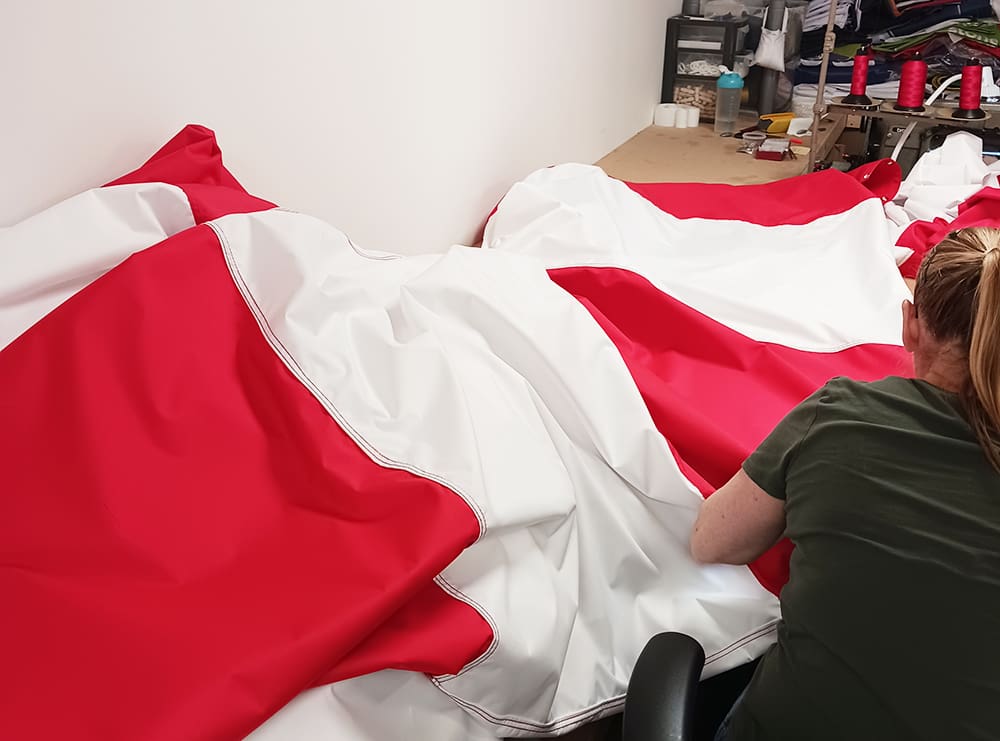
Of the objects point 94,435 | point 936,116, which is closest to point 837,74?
point 936,116

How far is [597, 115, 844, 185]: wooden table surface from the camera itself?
2.67 meters

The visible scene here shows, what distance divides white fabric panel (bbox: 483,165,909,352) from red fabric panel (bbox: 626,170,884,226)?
4 centimetres

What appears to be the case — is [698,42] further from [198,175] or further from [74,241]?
[74,241]

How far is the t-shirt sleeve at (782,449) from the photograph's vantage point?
31.0 inches

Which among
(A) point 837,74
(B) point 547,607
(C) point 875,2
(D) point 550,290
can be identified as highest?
(C) point 875,2

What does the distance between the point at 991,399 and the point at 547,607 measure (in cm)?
45

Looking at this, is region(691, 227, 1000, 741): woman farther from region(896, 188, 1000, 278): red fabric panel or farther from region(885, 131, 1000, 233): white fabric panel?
region(885, 131, 1000, 233): white fabric panel

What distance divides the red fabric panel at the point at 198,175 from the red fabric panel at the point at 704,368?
0.56 m

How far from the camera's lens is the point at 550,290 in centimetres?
118

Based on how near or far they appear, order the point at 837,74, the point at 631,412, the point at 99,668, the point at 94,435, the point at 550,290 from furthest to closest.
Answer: the point at 837,74 < the point at 550,290 < the point at 631,412 < the point at 94,435 < the point at 99,668

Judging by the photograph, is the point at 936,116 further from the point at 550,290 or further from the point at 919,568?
the point at 919,568

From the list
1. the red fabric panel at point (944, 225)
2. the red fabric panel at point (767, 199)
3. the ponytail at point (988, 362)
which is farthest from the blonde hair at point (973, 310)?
the red fabric panel at point (767, 199)

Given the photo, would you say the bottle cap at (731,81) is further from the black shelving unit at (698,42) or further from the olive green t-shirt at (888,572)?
A: the olive green t-shirt at (888,572)

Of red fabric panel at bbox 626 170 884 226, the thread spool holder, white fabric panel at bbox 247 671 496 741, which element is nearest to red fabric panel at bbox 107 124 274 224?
white fabric panel at bbox 247 671 496 741
